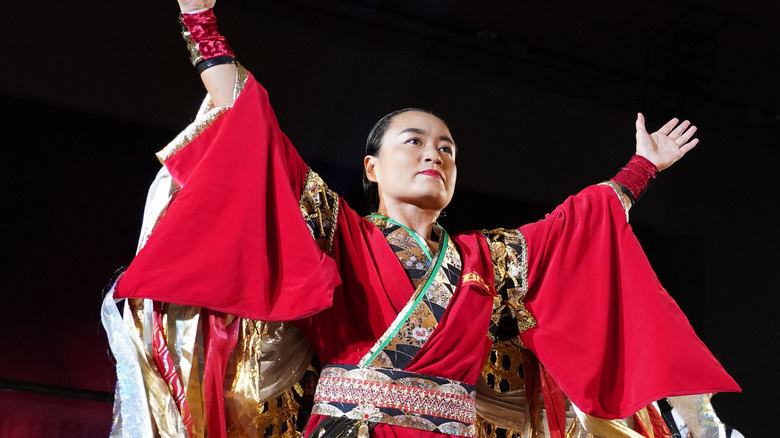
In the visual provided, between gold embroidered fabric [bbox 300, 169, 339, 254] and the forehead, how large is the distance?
1.09 feet

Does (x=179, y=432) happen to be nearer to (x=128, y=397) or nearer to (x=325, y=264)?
(x=128, y=397)

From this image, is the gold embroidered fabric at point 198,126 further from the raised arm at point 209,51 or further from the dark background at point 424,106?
the dark background at point 424,106

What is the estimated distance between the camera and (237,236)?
156 cm

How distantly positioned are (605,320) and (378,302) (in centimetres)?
49

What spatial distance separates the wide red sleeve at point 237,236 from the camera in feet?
4.94

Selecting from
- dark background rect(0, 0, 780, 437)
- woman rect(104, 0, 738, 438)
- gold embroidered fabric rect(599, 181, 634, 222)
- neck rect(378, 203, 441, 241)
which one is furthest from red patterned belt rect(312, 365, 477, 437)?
dark background rect(0, 0, 780, 437)

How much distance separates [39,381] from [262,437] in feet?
3.41

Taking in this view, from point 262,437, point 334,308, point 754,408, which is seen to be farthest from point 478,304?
point 754,408

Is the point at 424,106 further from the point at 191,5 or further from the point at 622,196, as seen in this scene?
the point at 191,5

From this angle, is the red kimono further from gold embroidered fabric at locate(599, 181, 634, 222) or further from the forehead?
the forehead

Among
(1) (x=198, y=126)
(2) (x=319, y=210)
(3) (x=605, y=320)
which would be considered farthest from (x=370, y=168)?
(3) (x=605, y=320)

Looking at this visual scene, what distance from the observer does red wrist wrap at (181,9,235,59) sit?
1667 millimetres

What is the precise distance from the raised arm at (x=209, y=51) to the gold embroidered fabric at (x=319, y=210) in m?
0.23

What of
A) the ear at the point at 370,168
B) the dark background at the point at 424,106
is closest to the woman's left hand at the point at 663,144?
the ear at the point at 370,168
